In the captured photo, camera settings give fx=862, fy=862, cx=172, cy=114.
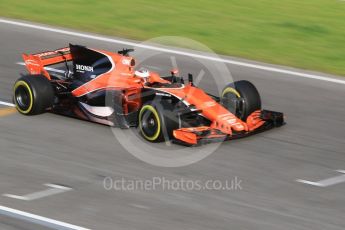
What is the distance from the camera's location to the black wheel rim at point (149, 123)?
38.6 ft

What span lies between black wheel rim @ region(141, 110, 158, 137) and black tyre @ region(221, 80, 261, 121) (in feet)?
4.14

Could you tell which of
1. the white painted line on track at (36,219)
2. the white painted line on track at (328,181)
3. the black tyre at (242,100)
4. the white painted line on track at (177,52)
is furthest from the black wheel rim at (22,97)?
the white painted line on track at (177,52)

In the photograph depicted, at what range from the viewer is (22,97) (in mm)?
13016

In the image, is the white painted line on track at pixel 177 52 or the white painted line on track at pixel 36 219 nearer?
the white painted line on track at pixel 36 219

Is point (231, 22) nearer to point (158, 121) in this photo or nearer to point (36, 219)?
point (158, 121)

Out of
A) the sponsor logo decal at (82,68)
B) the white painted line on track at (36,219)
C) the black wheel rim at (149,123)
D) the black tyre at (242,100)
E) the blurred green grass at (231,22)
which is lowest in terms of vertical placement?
the white painted line on track at (36,219)

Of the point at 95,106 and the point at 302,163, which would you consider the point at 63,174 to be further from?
the point at 302,163

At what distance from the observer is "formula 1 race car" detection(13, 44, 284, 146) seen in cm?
1177

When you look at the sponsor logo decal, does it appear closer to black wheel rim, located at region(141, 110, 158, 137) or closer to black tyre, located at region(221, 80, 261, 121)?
black wheel rim, located at region(141, 110, 158, 137)

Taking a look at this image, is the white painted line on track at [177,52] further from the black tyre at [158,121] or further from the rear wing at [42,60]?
the black tyre at [158,121]

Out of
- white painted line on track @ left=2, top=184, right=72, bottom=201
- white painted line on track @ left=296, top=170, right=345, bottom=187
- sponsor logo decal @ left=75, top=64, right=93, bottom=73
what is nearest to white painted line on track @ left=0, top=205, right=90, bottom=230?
white painted line on track @ left=2, top=184, right=72, bottom=201

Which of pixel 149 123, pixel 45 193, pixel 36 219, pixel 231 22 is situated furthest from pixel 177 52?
pixel 36 219

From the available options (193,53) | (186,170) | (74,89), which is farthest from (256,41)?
(186,170)

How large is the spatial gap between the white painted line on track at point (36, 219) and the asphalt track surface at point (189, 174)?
97 millimetres
